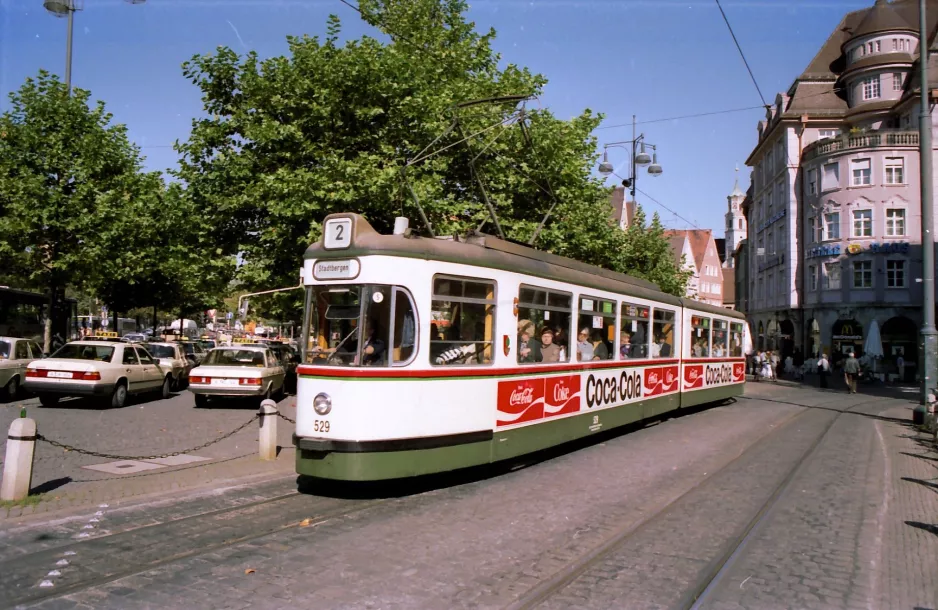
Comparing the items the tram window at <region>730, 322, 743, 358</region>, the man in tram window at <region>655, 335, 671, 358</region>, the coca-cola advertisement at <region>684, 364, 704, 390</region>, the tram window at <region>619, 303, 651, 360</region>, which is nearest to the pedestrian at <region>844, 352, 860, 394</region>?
the tram window at <region>730, 322, 743, 358</region>

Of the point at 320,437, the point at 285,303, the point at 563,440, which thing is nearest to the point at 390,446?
the point at 320,437

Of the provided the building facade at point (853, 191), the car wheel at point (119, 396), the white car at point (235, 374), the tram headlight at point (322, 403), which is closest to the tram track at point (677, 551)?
the tram headlight at point (322, 403)

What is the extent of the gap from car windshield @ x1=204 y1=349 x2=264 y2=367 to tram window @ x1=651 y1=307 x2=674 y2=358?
33.0 ft

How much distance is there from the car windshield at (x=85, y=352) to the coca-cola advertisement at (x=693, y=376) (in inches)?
527

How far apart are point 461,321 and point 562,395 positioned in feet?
8.67

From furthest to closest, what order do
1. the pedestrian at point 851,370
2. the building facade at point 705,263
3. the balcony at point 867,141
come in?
the building facade at point 705,263 < the balcony at point 867,141 < the pedestrian at point 851,370

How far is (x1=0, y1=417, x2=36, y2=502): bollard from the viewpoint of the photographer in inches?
288

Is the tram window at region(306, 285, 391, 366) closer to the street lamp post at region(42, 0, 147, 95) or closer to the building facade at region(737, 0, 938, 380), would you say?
the street lamp post at region(42, 0, 147, 95)

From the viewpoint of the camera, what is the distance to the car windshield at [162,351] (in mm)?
22406

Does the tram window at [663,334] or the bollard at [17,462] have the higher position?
the tram window at [663,334]

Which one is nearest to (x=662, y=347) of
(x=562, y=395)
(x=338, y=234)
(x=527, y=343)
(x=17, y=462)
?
(x=562, y=395)

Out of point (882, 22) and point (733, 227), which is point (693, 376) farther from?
point (733, 227)

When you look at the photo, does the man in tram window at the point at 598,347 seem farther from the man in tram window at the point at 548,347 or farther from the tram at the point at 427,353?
the man in tram window at the point at 548,347

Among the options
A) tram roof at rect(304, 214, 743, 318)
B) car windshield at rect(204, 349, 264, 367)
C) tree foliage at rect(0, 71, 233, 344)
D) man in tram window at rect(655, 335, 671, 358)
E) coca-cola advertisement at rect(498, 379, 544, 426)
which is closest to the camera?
tram roof at rect(304, 214, 743, 318)
